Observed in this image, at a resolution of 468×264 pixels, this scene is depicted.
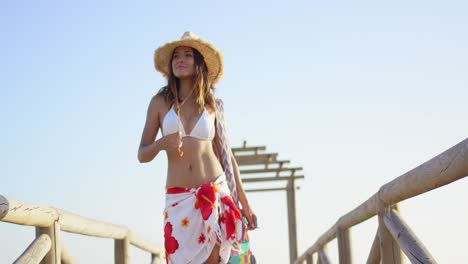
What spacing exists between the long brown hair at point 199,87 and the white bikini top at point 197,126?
0.05 m

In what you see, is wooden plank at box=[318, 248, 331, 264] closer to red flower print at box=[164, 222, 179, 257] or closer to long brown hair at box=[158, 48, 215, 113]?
long brown hair at box=[158, 48, 215, 113]

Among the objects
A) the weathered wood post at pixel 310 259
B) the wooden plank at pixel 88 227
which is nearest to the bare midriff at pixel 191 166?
the wooden plank at pixel 88 227

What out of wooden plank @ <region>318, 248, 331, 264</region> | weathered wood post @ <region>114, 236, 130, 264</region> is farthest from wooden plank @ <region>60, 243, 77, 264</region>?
wooden plank @ <region>318, 248, 331, 264</region>

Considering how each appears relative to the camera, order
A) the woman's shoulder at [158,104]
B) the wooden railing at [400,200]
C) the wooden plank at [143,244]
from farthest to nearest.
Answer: the wooden plank at [143,244], the woman's shoulder at [158,104], the wooden railing at [400,200]

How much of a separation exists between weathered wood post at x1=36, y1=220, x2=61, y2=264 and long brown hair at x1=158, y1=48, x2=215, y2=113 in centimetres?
79

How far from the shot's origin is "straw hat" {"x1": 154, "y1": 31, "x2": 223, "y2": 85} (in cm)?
424

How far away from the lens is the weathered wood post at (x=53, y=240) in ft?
13.0

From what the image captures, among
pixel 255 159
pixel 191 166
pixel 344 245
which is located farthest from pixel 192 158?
pixel 255 159

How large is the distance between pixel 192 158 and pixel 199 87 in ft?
1.24

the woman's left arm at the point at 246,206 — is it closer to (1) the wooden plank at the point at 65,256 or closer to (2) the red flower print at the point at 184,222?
(2) the red flower print at the point at 184,222

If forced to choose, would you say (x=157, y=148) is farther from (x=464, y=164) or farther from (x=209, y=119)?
(x=464, y=164)

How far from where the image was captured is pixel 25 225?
3.66 meters

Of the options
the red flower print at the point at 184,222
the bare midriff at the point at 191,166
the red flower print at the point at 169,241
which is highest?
the bare midriff at the point at 191,166

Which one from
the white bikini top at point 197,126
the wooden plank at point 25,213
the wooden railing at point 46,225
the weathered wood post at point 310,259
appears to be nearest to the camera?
the wooden plank at point 25,213
